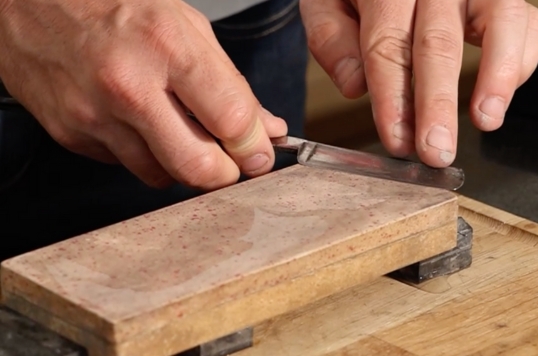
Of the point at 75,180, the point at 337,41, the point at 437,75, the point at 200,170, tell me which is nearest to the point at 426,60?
the point at 437,75

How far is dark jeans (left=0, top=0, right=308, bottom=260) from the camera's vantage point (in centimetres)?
121

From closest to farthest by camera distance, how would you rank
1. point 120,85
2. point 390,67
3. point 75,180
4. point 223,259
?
point 223,259 → point 120,85 → point 390,67 → point 75,180

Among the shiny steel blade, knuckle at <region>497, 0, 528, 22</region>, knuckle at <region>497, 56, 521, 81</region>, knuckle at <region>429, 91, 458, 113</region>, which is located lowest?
the shiny steel blade

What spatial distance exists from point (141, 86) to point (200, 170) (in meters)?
0.09

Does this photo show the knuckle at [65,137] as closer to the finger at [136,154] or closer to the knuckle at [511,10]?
the finger at [136,154]

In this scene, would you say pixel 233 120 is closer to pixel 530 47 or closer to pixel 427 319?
pixel 427 319

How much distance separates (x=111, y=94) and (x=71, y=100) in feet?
0.18

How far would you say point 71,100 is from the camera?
851mm

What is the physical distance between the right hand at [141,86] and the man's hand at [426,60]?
11 centimetres

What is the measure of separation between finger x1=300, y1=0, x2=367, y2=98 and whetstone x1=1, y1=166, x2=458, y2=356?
0.16 m

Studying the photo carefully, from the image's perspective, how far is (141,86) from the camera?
0.81 m

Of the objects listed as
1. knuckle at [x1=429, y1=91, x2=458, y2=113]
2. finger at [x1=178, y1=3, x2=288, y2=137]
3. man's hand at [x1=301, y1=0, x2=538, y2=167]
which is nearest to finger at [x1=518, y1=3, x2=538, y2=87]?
man's hand at [x1=301, y1=0, x2=538, y2=167]

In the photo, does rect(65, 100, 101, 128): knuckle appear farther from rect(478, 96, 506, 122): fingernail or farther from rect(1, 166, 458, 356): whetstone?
rect(478, 96, 506, 122): fingernail

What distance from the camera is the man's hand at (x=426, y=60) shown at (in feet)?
2.84
